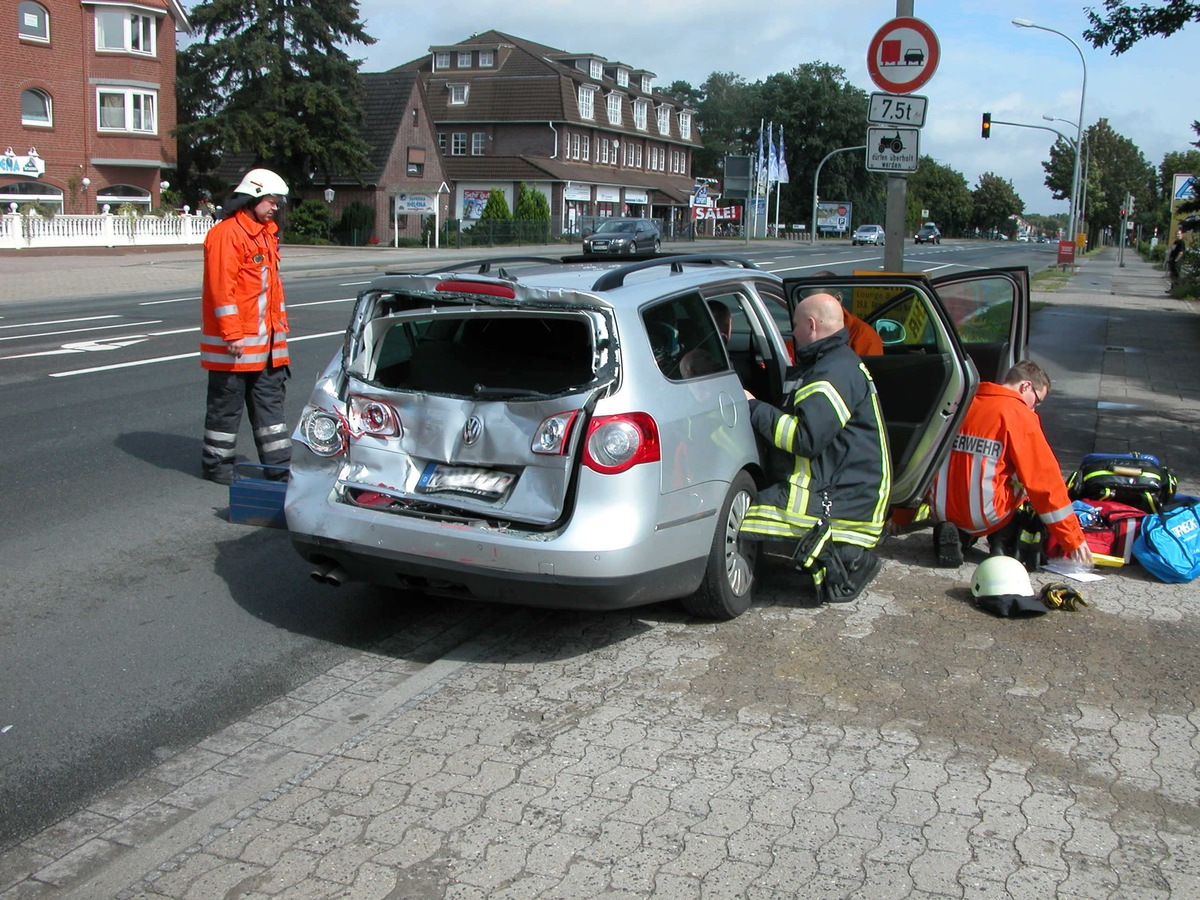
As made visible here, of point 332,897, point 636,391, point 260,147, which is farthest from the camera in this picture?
point 260,147

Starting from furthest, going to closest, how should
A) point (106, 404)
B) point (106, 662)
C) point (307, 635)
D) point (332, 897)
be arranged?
point (106, 404) < point (307, 635) < point (106, 662) < point (332, 897)

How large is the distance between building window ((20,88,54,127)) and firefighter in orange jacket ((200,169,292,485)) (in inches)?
1536

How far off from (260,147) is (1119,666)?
1956 inches

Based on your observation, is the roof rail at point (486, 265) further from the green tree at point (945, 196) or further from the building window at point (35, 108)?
the green tree at point (945, 196)

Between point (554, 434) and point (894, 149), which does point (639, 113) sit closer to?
point (894, 149)

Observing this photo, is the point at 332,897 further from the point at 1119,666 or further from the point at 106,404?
the point at 106,404

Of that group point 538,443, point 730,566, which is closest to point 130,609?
point 538,443

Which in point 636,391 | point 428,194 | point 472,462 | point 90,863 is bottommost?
point 90,863

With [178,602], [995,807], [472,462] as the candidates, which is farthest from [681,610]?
[178,602]

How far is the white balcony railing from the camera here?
35438mm

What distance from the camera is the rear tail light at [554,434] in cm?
468

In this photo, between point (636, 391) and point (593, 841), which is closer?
point (593, 841)

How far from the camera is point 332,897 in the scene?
3236 millimetres


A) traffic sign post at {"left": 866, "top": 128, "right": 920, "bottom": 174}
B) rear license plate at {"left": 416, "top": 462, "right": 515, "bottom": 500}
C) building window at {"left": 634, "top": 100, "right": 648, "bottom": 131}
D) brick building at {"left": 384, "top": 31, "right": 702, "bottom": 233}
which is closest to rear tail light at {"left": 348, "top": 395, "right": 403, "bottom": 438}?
rear license plate at {"left": 416, "top": 462, "right": 515, "bottom": 500}
